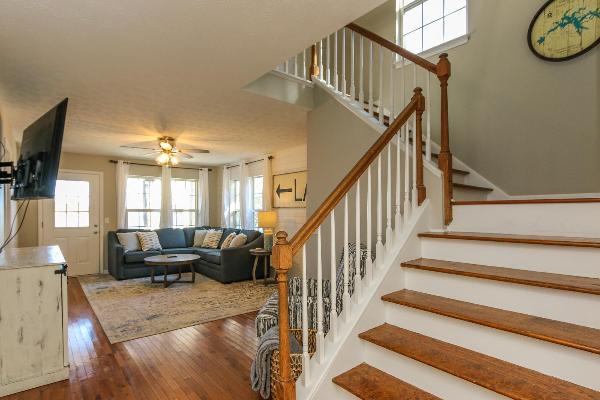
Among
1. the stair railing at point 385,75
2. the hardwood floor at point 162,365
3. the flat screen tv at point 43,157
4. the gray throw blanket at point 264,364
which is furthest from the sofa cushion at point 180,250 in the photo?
the gray throw blanket at point 264,364

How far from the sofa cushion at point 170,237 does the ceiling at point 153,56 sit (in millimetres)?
3015

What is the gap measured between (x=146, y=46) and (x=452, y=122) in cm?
300

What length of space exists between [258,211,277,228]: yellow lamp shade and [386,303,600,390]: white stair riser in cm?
395

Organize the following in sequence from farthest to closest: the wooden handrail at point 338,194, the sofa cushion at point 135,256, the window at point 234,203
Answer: the window at point 234,203 < the sofa cushion at point 135,256 < the wooden handrail at point 338,194

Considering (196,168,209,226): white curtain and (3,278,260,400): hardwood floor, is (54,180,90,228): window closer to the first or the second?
(196,168,209,226): white curtain

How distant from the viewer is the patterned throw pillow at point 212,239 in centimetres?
663

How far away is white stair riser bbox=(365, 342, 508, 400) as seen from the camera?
1312mm

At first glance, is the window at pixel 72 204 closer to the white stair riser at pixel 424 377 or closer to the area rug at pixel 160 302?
the area rug at pixel 160 302

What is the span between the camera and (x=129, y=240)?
6125mm

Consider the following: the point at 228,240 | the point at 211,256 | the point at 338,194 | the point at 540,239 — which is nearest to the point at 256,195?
the point at 228,240

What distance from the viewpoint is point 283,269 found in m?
1.49

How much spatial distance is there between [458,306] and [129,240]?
19.9ft

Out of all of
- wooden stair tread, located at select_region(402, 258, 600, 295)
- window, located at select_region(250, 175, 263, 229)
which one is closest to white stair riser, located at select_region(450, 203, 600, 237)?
wooden stair tread, located at select_region(402, 258, 600, 295)

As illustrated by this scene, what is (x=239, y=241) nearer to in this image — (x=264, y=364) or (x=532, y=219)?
(x=264, y=364)
